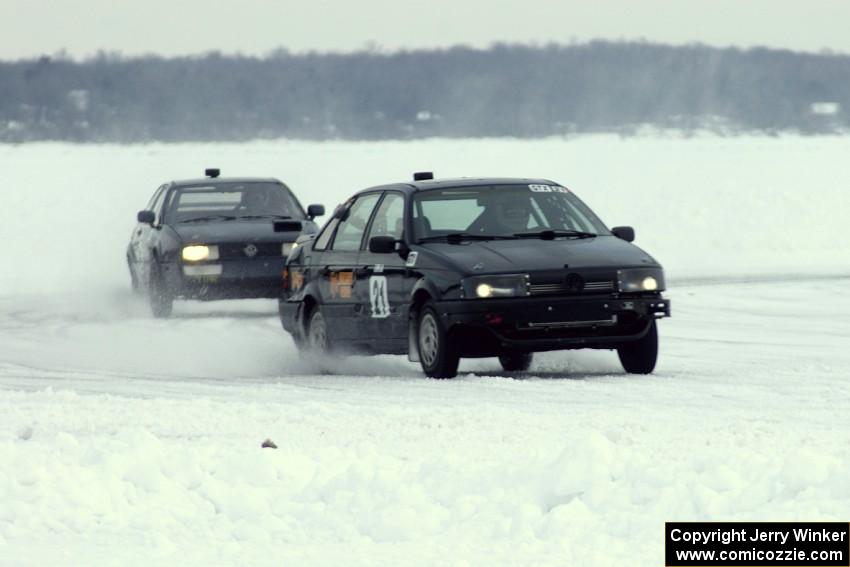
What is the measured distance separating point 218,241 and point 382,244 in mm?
6743

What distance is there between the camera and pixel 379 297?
13359 millimetres

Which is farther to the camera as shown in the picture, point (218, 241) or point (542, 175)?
point (542, 175)

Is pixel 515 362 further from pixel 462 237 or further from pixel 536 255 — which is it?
pixel 536 255

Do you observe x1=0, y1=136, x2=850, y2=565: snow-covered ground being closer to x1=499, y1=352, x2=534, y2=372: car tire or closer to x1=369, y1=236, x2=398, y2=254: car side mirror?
x1=499, y1=352, x2=534, y2=372: car tire

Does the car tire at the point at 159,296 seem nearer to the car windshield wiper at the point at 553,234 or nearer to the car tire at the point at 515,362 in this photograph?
the car tire at the point at 515,362

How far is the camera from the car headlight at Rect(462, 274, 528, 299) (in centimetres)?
1218

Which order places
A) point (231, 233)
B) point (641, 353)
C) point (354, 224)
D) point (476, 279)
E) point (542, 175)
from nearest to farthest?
point (476, 279)
point (641, 353)
point (354, 224)
point (231, 233)
point (542, 175)

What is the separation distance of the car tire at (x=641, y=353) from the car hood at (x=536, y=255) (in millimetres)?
492

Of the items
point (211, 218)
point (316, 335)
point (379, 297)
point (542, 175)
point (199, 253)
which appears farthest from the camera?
point (542, 175)

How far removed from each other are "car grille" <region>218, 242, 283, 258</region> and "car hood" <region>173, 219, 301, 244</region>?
0.17 ft

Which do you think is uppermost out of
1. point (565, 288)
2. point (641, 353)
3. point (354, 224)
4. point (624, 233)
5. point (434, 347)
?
point (354, 224)

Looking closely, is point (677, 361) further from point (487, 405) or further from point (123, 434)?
point (123, 434)

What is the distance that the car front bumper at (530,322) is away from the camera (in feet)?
40.0

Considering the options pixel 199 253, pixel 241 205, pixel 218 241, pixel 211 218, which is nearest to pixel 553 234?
pixel 218 241
